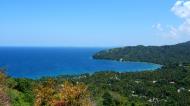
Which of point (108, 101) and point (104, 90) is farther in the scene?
point (104, 90)

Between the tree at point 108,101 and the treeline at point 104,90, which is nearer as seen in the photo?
the treeline at point 104,90

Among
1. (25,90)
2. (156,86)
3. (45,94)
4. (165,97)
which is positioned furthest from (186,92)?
(45,94)

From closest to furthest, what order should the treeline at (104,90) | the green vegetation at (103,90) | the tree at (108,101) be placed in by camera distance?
the green vegetation at (103,90)
the treeline at (104,90)
the tree at (108,101)

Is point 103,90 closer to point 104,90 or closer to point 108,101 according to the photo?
point 104,90

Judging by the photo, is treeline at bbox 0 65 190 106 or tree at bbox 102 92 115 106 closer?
treeline at bbox 0 65 190 106

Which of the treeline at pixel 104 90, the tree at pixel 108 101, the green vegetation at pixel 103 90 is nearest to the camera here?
the green vegetation at pixel 103 90

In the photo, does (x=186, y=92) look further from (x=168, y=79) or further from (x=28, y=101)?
(x=28, y=101)

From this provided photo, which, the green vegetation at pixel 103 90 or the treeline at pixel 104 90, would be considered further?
the treeline at pixel 104 90

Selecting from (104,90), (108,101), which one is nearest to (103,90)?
(104,90)
